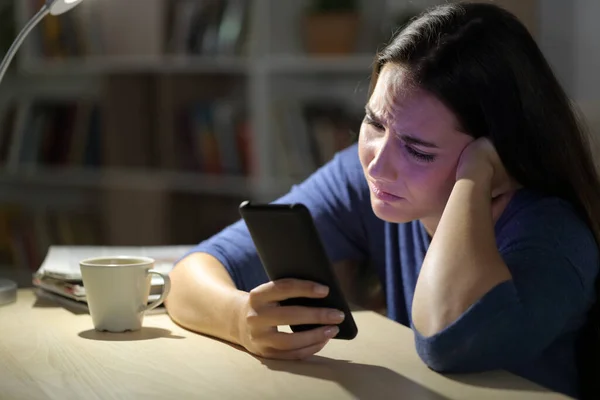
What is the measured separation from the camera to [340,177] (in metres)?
1.60

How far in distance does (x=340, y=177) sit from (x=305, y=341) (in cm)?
56

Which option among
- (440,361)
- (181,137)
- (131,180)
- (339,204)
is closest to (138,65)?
(181,137)

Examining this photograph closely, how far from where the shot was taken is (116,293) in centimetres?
124

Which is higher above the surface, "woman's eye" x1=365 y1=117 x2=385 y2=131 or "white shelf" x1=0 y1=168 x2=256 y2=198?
"woman's eye" x1=365 y1=117 x2=385 y2=131

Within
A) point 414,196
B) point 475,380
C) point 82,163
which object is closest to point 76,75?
point 82,163

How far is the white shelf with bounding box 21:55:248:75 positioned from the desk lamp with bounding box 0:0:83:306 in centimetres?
190

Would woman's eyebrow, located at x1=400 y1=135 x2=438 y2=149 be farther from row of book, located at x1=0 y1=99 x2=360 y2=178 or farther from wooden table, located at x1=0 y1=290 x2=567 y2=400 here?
row of book, located at x1=0 y1=99 x2=360 y2=178

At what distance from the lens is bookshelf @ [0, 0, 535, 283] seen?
10.7 feet

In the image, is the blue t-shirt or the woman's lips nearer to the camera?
the blue t-shirt

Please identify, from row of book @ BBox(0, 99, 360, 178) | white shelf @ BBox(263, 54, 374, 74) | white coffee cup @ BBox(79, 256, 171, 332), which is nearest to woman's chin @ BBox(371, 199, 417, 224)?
white coffee cup @ BBox(79, 256, 171, 332)

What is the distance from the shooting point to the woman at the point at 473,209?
1.05 meters

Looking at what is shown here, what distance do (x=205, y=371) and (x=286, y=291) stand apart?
133 mm

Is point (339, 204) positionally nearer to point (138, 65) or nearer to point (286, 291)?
point (286, 291)

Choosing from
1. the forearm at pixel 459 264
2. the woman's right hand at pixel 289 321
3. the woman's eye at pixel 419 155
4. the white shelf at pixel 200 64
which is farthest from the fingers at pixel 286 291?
the white shelf at pixel 200 64
